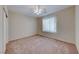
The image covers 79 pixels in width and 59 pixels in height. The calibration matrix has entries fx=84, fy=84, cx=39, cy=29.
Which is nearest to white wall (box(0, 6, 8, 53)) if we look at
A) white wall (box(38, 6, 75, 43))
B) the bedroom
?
the bedroom

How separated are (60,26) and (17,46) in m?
0.69

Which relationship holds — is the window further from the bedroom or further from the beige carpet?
the beige carpet

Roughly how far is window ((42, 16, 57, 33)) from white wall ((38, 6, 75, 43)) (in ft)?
0.16

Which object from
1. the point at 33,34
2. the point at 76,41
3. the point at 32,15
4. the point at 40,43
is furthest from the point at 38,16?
the point at 76,41

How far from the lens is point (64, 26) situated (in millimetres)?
1251

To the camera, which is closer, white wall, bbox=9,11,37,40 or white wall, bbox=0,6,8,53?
white wall, bbox=0,6,8,53

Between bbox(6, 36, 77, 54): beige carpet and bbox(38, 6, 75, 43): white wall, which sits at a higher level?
bbox(38, 6, 75, 43): white wall

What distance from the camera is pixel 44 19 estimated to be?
1267mm

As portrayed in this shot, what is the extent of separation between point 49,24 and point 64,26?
0.75ft

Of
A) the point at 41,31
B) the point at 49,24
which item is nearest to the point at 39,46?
the point at 41,31

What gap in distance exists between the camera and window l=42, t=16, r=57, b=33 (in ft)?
4.01

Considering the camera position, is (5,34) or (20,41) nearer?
(5,34)

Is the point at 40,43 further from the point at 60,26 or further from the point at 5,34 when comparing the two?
the point at 5,34

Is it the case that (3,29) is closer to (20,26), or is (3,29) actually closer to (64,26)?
(20,26)
